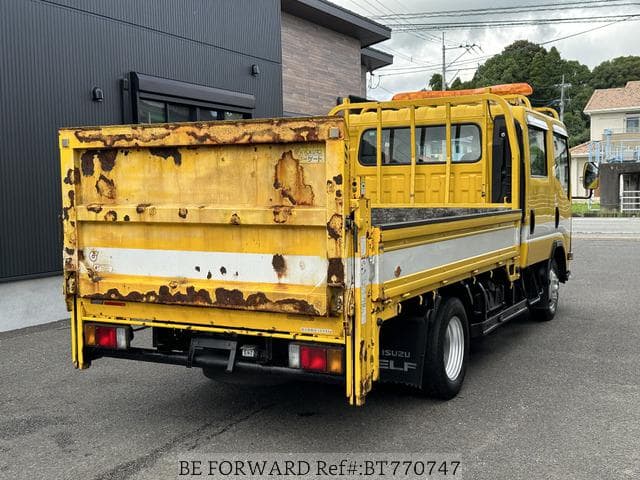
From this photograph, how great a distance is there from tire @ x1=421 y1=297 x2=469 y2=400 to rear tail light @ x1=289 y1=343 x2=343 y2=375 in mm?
1184

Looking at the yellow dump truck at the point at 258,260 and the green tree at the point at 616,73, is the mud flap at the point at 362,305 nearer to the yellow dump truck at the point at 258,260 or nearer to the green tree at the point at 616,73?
the yellow dump truck at the point at 258,260

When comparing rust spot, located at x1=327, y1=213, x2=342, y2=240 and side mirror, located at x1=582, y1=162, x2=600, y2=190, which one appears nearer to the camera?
rust spot, located at x1=327, y1=213, x2=342, y2=240

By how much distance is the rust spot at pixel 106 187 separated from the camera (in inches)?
182

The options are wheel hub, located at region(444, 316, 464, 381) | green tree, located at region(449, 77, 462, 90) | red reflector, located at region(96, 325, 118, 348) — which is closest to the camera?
red reflector, located at region(96, 325, 118, 348)

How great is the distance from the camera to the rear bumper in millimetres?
4148

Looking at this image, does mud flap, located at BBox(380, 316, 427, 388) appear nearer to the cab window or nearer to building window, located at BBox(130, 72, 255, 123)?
the cab window

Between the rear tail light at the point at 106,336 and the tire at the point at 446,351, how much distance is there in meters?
2.25

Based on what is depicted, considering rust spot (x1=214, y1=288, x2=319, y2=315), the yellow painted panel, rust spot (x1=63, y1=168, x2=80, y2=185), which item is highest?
rust spot (x1=63, y1=168, x2=80, y2=185)

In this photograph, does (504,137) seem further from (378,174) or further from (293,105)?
(293,105)

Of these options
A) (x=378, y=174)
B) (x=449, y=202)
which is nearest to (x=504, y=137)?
(x=449, y=202)

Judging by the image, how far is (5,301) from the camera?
28.3 feet

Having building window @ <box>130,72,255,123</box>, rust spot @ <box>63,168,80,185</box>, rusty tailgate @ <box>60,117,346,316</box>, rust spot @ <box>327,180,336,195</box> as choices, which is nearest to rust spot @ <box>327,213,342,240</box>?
rusty tailgate @ <box>60,117,346,316</box>

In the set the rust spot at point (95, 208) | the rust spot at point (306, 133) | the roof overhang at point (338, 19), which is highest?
the roof overhang at point (338, 19)

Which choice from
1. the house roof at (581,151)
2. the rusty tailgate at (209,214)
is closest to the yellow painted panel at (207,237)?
the rusty tailgate at (209,214)
